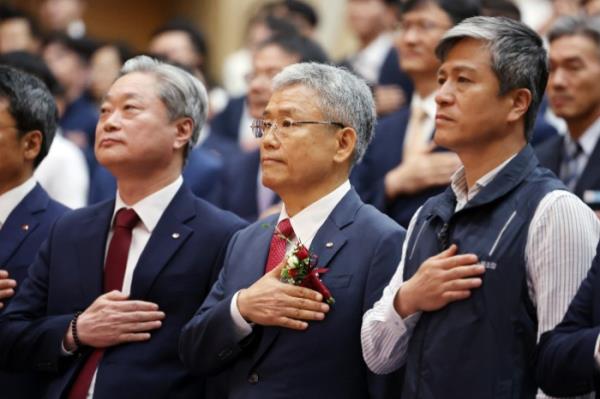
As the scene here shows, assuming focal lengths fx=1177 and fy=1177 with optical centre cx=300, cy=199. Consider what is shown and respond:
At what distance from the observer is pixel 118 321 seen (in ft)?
13.1

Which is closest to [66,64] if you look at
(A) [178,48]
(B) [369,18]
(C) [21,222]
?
(A) [178,48]

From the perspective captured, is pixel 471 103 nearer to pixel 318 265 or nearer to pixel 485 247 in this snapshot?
pixel 485 247

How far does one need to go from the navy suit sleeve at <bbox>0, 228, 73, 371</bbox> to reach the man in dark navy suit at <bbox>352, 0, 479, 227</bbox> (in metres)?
1.52

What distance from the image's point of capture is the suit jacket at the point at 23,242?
14.7ft

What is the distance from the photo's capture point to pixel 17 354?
13.9 ft

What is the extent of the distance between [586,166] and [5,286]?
88.0 inches

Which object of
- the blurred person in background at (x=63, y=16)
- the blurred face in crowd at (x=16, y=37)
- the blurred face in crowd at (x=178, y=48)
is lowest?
the blurred face in crowd at (x=178, y=48)

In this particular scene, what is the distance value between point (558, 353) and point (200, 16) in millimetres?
9624

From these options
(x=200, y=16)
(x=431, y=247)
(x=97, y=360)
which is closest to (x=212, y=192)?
(x=97, y=360)

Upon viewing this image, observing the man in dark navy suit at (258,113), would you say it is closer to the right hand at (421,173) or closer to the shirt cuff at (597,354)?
the right hand at (421,173)

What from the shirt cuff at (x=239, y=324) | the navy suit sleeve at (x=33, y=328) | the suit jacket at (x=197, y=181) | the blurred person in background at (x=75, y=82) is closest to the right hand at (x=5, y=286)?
the navy suit sleeve at (x=33, y=328)

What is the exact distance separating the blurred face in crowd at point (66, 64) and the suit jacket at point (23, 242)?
3511 millimetres

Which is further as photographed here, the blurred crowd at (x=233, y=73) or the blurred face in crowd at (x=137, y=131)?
the blurred crowd at (x=233, y=73)

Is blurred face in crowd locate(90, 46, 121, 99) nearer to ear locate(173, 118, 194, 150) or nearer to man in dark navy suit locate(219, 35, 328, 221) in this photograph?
man in dark navy suit locate(219, 35, 328, 221)
